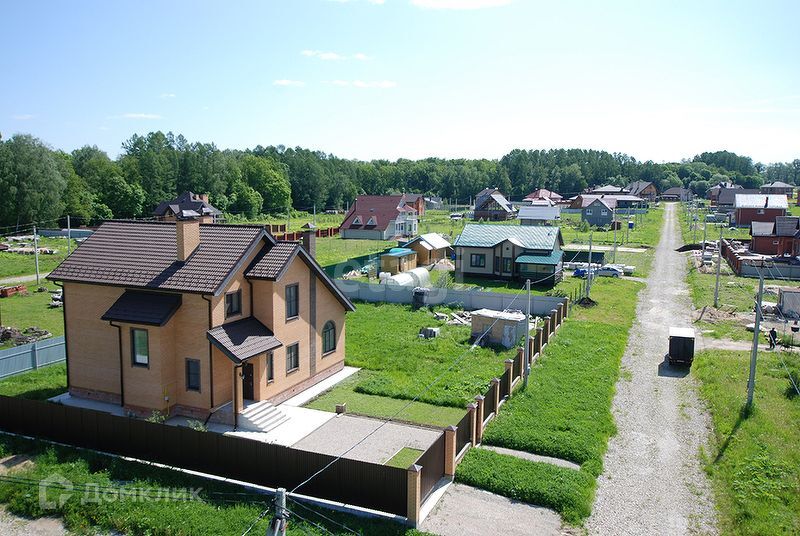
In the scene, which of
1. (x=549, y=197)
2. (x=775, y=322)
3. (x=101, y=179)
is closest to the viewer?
(x=775, y=322)

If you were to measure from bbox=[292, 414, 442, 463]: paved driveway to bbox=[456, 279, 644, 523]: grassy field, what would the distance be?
233 cm

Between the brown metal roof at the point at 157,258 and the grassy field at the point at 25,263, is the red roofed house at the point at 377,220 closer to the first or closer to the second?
the grassy field at the point at 25,263

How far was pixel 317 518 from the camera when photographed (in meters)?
14.5

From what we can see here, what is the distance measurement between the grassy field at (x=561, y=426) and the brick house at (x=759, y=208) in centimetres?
6491

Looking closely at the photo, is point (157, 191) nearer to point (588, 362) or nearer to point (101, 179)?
point (101, 179)

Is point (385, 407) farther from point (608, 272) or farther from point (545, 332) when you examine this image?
point (608, 272)

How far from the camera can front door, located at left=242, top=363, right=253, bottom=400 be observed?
70.2 ft

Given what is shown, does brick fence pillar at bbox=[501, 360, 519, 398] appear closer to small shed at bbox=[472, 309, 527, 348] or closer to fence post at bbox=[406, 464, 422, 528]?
small shed at bbox=[472, 309, 527, 348]

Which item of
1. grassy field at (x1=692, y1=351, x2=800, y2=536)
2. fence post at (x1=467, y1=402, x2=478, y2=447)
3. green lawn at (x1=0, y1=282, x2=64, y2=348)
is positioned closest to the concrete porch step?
fence post at (x1=467, y1=402, x2=478, y2=447)

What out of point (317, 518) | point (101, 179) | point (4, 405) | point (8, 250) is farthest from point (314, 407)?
point (101, 179)

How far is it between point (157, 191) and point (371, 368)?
88187 millimetres

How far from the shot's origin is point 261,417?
20547mm

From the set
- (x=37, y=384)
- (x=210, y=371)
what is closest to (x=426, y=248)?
(x=37, y=384)

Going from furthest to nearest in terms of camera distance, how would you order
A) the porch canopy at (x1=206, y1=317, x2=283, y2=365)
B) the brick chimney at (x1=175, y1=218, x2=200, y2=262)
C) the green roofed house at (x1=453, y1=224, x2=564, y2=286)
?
the green roofed house at (x1=453, y1=224, x2=564, y2=286) < the brick chimney at (x1=175, y1=218, x2=200, y2=262) < the porch canopy at (x1=206, y1=317, x2=283, y2=365)
